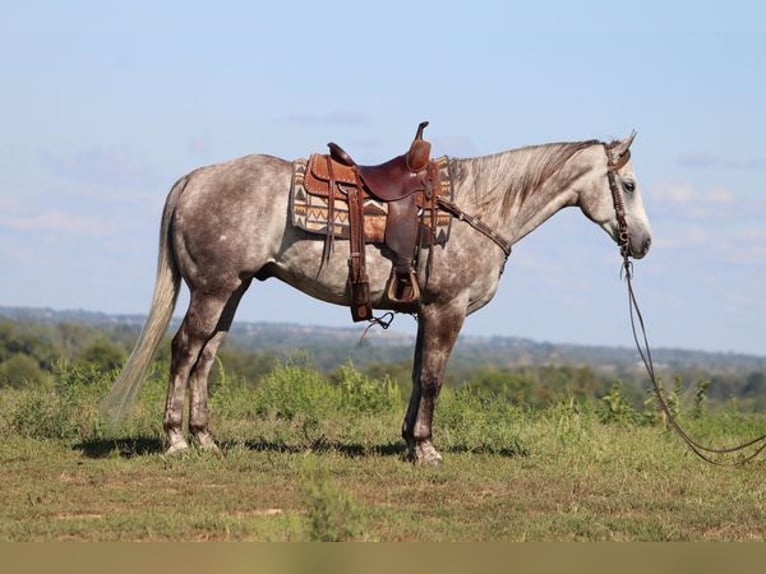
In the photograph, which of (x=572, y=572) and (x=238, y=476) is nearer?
(x=572, y=572)

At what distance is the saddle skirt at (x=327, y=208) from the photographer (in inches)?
416

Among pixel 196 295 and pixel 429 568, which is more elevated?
pixel 196 295

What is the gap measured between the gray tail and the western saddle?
1.32 meters

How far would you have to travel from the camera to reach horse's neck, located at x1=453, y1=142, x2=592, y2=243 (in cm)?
1107

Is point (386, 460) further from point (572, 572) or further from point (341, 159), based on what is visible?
point (572, 572)

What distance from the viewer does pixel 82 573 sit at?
6.75 meters

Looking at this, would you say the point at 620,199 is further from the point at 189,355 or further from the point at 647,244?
the point at 189,355

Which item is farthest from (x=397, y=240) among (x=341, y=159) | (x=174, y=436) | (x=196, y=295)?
(x=174, y=436)

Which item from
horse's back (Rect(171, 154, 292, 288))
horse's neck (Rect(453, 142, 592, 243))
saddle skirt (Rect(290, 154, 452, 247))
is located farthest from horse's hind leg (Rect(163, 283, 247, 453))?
horse's neck (Rect(453, 142, 592, 243))

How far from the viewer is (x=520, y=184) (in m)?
11.2

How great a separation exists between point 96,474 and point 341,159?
3.25 meters

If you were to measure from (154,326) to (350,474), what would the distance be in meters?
2.24

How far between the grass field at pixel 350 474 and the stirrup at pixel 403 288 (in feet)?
4.47

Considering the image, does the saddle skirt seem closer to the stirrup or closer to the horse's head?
the stirrup
